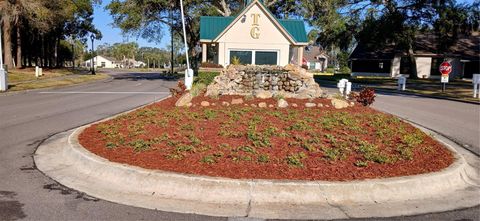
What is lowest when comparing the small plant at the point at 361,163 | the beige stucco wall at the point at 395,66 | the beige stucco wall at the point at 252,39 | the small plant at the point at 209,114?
the small plant at the point at 361,163

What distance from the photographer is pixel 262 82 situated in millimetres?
13484

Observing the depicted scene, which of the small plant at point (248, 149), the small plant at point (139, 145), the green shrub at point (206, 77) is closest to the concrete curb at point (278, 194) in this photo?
the small plant at point (139, 145)

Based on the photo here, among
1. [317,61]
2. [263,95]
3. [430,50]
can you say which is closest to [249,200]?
[263,95]

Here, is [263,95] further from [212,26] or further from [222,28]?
[212,26]

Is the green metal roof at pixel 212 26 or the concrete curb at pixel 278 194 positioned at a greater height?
the green metal roof at pixel 212 26

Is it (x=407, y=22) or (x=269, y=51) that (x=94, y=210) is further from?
(x=407, y=22)

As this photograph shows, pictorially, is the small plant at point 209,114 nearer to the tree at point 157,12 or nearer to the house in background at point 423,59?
the tree at point 157,12

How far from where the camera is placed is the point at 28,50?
6662cm

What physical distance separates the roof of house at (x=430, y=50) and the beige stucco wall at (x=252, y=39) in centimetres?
2510

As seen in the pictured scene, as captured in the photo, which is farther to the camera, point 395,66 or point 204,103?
point 395,66

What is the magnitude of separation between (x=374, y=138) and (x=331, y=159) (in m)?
1.90

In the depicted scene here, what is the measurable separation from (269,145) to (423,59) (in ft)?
153

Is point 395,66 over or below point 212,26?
below

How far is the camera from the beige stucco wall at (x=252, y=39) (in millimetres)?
28281
